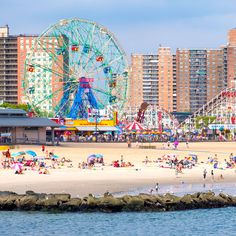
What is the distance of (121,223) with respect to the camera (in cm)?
3941

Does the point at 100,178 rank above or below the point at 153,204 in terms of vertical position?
above

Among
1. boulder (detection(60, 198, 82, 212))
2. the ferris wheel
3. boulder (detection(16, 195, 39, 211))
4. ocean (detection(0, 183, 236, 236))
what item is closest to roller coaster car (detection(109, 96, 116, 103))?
the ferris wheel

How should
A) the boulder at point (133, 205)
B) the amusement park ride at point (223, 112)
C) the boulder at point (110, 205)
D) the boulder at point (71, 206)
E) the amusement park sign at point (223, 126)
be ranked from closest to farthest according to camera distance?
the boulder at point (71, 206)
the boulder at point (110, 205)
the boulder at point (133, 205)
the amusement park sign at point (223, 126)
the amusement park ride at point (223, 112)

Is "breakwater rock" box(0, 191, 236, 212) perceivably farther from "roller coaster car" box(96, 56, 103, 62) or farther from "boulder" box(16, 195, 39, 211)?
"roller coaster car" box(96, 56, 103, 62)

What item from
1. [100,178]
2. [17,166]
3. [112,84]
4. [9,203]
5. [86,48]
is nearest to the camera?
[9,203]

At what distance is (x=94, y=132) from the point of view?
436 feet

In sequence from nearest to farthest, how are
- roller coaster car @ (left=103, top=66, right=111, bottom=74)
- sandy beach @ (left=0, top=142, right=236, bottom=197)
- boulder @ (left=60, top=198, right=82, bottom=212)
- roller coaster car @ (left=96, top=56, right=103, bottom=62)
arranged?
boulder @ (left=60, top=198, right=82, bottom=212), sandy beach @ (left=0, top=142, right=236, bottom=197), roller coaster car @ (left=96, top=56, right=103, bottom=62), roller coaster car @ (left=103, top=66, right=111, bottom=74)

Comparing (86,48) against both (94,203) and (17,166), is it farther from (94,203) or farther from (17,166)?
(94,203)

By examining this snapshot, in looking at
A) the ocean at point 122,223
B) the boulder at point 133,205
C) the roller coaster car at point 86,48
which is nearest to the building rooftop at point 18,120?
the roller coaster car at point 86,48

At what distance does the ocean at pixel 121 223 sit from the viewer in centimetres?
3772

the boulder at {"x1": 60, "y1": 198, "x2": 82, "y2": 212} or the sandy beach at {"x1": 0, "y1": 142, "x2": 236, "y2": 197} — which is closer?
the boulder at {"x1": 60, "y1": 198, "x2": 82, "y2": 212}

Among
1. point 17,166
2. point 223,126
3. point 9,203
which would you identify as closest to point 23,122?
point 17,166

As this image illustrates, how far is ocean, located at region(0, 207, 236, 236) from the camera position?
37.7 meters

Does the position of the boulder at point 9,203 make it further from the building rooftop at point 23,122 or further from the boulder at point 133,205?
the building rooftop at point 23,122
